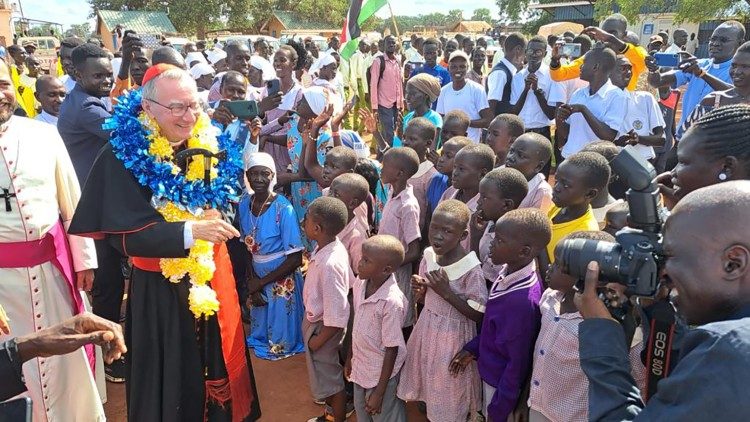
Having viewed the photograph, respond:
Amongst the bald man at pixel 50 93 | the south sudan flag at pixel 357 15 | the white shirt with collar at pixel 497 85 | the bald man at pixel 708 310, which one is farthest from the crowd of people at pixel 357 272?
the south sudan flag at pixel 357 15

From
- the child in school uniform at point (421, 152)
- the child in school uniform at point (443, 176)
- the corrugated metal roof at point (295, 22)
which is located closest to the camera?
the child in school uniform at point (443, 176)

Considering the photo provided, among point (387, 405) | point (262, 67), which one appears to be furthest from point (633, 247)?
point (262, 67)

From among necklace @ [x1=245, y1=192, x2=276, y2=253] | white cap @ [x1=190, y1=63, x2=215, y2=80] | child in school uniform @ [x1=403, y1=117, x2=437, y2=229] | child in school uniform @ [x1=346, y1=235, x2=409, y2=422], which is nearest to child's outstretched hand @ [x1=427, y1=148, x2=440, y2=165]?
child in school uniform @ [x1=403, y1=117, x2=437, y2=229]

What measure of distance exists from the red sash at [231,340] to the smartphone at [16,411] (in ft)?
4.68

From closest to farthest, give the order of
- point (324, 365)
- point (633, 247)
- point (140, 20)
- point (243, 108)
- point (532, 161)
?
1. point (633, 247)
2. point (324, 365)
3. point (532, 161)
4. point (243, 108)
5. point (140, 20)

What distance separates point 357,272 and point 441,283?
603mm

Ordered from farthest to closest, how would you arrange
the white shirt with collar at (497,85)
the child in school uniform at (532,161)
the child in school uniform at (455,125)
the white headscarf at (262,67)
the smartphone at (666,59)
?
the smartphone at (666,59) → the white headscarf at (262,67) → the white shirt with collar at (497,85) → the child in school uniform at (455,125) → the child in school uniform at (532,161)

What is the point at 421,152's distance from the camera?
4.73 meters

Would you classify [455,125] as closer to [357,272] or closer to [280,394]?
[357,272]

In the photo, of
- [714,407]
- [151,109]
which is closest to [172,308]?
[151,109]

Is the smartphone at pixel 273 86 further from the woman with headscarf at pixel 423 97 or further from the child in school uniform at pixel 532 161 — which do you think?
the child in school uniform at pixel 532 161

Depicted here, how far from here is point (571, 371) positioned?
2393 mm

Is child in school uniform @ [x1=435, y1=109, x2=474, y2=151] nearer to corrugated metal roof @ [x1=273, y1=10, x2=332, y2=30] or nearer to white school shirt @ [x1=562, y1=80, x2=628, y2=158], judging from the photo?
white school shirt @ [x1=562, y1=80, x2=628, y2=158]

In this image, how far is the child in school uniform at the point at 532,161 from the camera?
11.8ft
